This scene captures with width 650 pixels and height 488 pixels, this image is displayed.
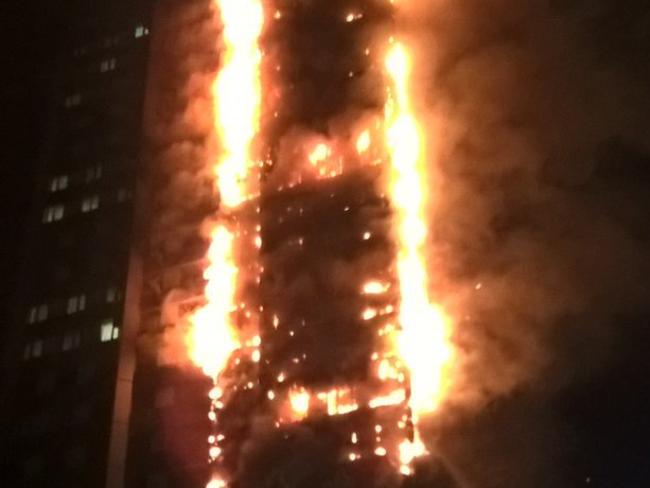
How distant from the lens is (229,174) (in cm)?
313

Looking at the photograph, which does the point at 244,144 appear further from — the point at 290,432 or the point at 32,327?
the point at 32,327

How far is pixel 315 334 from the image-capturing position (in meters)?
2.77

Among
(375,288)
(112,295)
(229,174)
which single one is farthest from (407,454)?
(112,295)

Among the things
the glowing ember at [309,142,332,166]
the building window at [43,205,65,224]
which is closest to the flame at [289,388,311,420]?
the glowing ember at [309,142,332,166]

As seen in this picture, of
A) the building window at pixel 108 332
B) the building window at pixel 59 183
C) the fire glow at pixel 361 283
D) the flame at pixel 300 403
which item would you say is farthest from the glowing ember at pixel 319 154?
the building window at pixel 59 183

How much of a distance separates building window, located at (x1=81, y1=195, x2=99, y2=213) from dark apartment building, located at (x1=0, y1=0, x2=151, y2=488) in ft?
0.03

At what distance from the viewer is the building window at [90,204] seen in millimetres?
8422

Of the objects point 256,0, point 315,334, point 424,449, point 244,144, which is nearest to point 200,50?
point 256,0

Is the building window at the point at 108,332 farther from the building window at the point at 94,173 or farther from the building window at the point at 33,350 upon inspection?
the building window at the point at 94,173

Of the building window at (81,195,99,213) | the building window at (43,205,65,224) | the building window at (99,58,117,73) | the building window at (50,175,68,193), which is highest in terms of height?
the building window at (99,58,117,73)

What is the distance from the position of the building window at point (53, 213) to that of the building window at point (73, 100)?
1.06m

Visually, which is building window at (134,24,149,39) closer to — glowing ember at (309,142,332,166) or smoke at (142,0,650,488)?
smoke at (142,0,650,488)

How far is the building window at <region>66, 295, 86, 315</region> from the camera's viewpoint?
26.0 ft

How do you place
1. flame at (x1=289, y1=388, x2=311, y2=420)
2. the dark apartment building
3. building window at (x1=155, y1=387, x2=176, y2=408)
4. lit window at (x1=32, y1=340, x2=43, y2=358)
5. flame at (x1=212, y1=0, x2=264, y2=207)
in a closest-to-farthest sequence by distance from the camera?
flame at (x1=289, y1=388, x2=311, y2=420) → flame at (x1=212, y1=0, x2=264, y2=207) → building window at (x1=155, y1=387, x2=176, y2=408) → the dark apartment building → lit window at (x1=32, y1=340, x2=43, y2=358)
